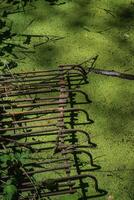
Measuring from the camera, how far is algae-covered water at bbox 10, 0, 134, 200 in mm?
2266

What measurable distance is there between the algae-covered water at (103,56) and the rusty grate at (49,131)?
73 mm

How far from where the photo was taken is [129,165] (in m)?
2.25

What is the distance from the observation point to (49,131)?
2.37m

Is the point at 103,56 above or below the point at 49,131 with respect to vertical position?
above

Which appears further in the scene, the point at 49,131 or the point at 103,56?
the point at 103,56

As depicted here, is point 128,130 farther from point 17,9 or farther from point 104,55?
point 17,9

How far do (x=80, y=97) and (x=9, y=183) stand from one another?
86 centimetres

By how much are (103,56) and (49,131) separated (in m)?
0.85

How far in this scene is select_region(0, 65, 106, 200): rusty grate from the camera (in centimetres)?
210

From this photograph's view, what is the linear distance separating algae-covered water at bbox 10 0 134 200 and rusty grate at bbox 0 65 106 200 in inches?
2.9

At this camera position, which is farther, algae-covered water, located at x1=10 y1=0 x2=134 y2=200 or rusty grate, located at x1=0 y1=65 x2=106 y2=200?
algae-covered water, located at x1=10 y1=0 x2=134 y2=200

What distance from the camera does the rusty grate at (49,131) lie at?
6.89ft

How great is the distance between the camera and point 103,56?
295cm

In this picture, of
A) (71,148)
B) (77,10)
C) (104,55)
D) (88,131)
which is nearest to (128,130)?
(88,131)
